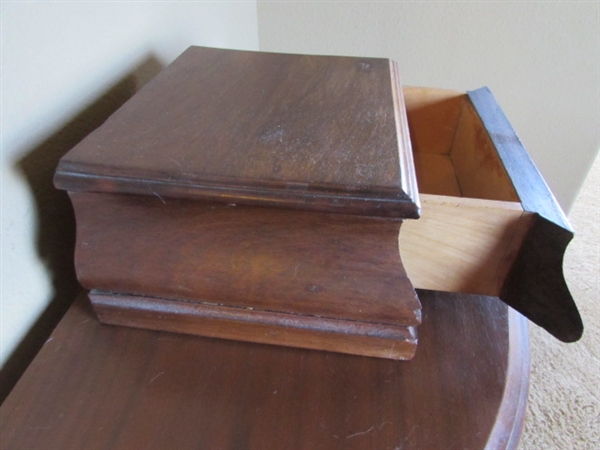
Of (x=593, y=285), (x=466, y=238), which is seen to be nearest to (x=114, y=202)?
(x=466, y=238)

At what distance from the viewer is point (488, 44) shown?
1.04 metres

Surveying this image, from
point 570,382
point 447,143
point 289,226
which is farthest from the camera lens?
point 570,382

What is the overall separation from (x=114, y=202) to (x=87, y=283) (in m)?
0.09

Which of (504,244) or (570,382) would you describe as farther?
(570,382)

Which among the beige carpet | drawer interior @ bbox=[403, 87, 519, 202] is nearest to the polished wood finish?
drawer interior @ bbox=[403, 87, 519, 202]

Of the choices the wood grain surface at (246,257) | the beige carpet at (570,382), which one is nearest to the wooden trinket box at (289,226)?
the wood grain surface at (246,257)

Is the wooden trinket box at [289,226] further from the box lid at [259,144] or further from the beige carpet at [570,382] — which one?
the beige carpet at [570,382]

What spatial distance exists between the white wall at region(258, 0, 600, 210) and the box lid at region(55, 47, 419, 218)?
601mm

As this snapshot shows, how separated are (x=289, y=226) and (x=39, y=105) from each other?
0.82ft

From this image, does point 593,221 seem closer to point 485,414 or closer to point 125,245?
point 485,414

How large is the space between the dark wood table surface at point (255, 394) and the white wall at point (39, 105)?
0.05 m

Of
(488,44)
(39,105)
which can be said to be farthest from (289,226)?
(488,44)

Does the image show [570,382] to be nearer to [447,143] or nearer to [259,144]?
[447,143]

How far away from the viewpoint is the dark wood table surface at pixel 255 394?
36cm
